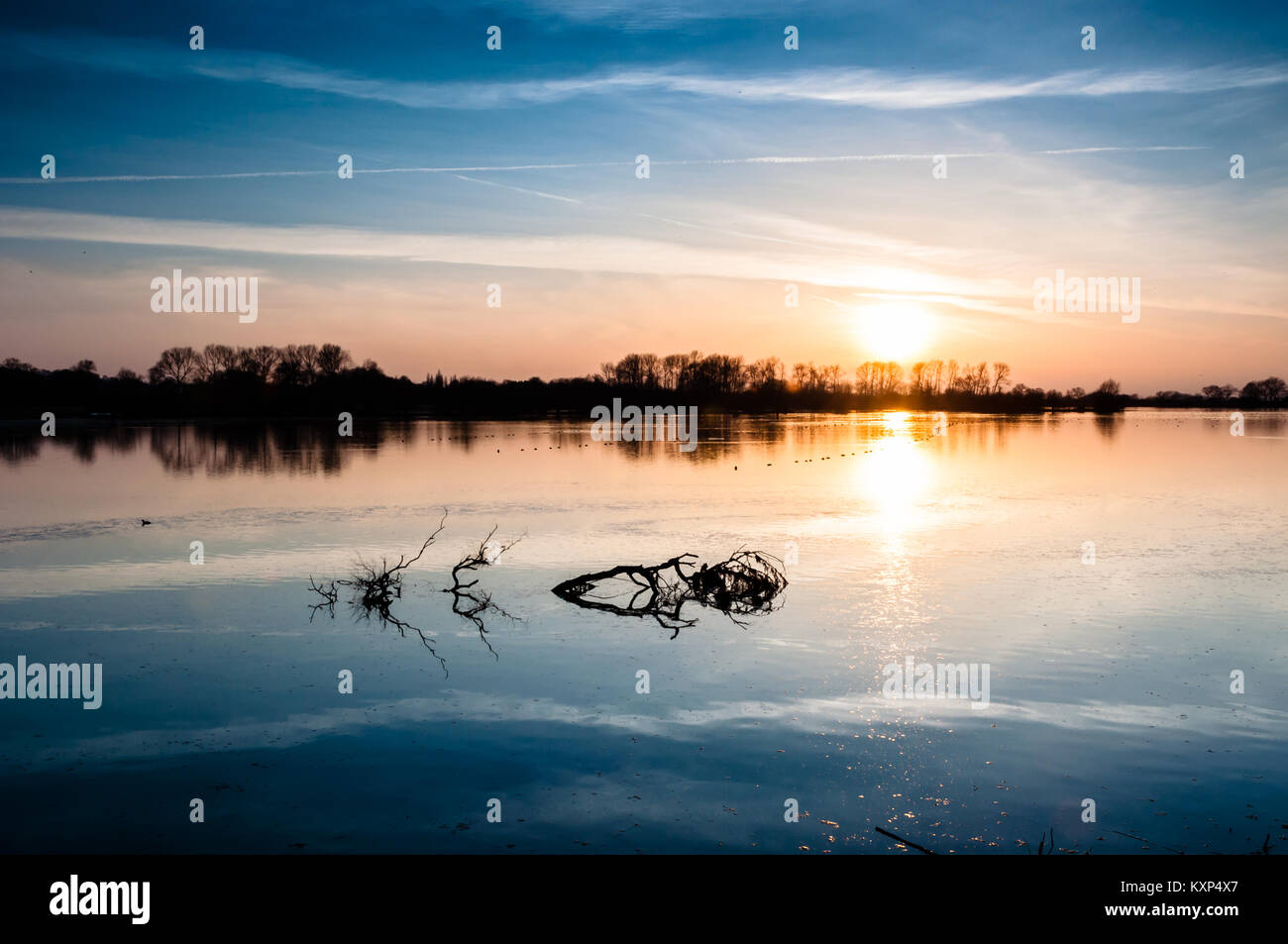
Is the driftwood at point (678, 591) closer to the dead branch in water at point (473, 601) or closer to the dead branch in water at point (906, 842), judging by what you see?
the dead branch in water at point (473, 601)

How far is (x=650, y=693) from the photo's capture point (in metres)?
12.9

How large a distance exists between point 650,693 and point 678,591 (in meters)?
6.81

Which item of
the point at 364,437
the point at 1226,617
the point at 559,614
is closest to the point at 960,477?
the point at 1226,617

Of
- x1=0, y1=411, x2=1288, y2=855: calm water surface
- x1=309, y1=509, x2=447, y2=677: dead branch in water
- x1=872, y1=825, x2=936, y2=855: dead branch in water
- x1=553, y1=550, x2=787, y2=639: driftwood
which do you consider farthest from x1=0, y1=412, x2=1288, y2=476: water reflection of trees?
x1=872, y1=825, x2=936, y2=855: dead branch in water

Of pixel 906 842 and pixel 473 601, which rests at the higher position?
pixel 473 601

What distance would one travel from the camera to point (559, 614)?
17703mm

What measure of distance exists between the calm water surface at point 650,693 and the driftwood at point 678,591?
0.63 m

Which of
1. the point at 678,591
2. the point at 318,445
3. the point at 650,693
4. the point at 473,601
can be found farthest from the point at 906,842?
the point at 318,445

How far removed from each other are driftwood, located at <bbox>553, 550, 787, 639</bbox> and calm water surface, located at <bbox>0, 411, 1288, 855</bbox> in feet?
2.07

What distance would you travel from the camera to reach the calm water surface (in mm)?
8969

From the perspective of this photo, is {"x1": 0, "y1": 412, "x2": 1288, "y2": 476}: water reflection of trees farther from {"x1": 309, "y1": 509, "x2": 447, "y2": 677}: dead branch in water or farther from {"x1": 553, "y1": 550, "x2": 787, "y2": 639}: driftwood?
{"x1": 553, "y1": 550, "x2": 787, "y2": 639}: driftwood

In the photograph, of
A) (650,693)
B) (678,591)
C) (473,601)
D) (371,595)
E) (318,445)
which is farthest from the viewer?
(318,445)

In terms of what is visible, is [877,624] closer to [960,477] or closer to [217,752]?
[217,752]

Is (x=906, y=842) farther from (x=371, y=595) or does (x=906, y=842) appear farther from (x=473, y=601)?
(x=371, y=595)
